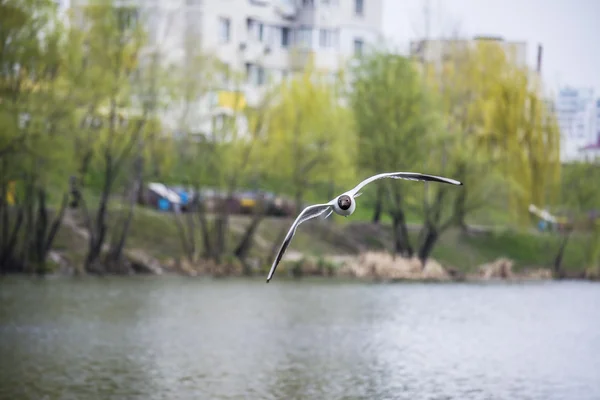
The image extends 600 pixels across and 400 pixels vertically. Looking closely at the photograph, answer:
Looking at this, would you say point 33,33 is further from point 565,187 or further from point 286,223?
point 565,187

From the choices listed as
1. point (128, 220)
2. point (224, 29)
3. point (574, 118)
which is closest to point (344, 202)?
point (128, 220)

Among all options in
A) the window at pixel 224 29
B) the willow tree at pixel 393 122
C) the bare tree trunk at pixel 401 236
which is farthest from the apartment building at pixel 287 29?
the bare tree trunk at pixel 401 236

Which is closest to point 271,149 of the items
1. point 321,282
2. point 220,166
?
point 220,166

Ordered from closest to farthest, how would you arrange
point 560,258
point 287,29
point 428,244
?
point 428,244 → point 560,258 → point 287,29

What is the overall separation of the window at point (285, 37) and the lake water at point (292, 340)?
41296 millimetres

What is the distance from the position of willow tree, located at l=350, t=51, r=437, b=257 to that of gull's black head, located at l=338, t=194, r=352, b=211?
47.8 metres

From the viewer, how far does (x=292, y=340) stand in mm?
43000

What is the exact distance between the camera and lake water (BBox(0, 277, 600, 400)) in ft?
109

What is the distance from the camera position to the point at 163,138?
217ft

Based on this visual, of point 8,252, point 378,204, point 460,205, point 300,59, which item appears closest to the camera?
point 8,252

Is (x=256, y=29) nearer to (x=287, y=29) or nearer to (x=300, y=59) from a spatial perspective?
(x=287, y=29)

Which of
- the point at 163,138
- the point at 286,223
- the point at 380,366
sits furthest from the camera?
the point at 286,223

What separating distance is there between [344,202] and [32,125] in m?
38.1

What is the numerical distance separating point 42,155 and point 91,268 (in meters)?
6.74
